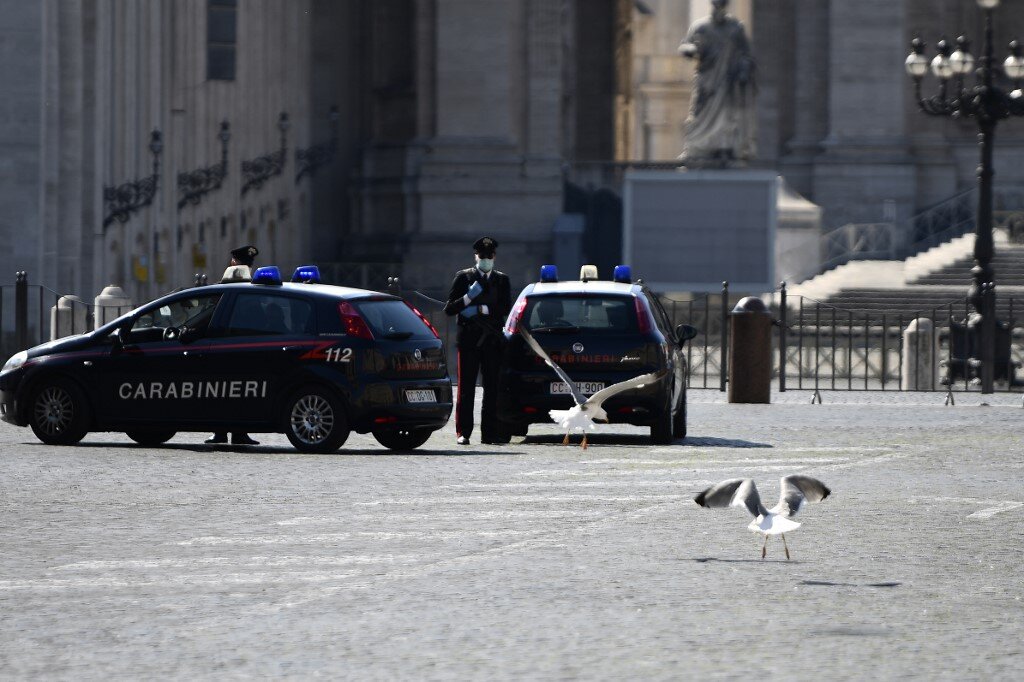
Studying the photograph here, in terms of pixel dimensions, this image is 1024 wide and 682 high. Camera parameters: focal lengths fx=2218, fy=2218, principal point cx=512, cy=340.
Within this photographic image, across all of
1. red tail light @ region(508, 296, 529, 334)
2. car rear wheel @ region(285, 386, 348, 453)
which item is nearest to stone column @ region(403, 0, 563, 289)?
red tail light @ region(508, 296, 529, 334)

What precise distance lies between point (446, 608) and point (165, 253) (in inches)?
1364

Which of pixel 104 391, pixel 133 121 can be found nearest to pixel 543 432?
pixel 104 391

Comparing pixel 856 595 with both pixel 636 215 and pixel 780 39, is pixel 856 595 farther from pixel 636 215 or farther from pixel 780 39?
pixel 780 39

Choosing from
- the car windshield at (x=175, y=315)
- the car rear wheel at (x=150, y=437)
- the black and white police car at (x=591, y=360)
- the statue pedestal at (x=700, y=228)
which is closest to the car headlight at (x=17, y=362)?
the car windshield at (x=175, y=315)

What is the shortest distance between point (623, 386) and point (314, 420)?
2543mm

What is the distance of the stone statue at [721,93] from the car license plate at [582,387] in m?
31.2

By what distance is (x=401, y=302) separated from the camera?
1833 centimetres

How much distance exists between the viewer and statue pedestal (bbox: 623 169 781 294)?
36.2 meters

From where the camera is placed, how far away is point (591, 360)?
1883cm

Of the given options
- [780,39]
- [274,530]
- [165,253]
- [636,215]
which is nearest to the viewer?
[274,530]

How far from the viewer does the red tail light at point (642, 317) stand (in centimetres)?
1892

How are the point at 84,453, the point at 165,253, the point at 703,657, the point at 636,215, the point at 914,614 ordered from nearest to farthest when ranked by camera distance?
1. the point at 703,657
2. the point at 914,614
3. the point at 84,453
4. the point at 636,215
5. the point at 165,253

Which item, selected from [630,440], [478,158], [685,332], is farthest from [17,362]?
[478,158]

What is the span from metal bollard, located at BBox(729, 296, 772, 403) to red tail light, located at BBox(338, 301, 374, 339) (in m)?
8.54
